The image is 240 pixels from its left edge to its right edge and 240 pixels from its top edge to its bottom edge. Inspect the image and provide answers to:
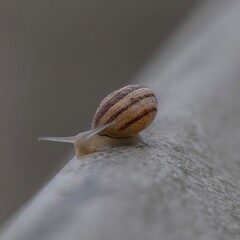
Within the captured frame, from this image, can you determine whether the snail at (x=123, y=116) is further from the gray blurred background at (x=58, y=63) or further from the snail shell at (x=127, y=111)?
the gray blurred background at (x=58, y=63)

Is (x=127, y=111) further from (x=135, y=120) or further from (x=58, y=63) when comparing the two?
(x=58, y=63)

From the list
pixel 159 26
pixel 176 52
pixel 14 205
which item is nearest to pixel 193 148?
pixel 176 52

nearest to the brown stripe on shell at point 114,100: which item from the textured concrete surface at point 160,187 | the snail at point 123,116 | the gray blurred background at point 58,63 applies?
the snail at point 123,116

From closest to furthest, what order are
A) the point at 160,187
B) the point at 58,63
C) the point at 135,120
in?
the point at 160,187, the point at 135,120, the point at 58,63

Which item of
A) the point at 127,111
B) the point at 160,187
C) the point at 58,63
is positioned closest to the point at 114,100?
the point at 127,111

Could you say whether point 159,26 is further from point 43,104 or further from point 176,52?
point 176,52

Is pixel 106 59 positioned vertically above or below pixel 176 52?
below

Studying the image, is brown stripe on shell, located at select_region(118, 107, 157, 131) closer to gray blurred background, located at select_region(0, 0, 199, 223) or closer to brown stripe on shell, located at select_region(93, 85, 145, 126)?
brown stripe on shell, located at select_region(93, 85, 145, 126)
